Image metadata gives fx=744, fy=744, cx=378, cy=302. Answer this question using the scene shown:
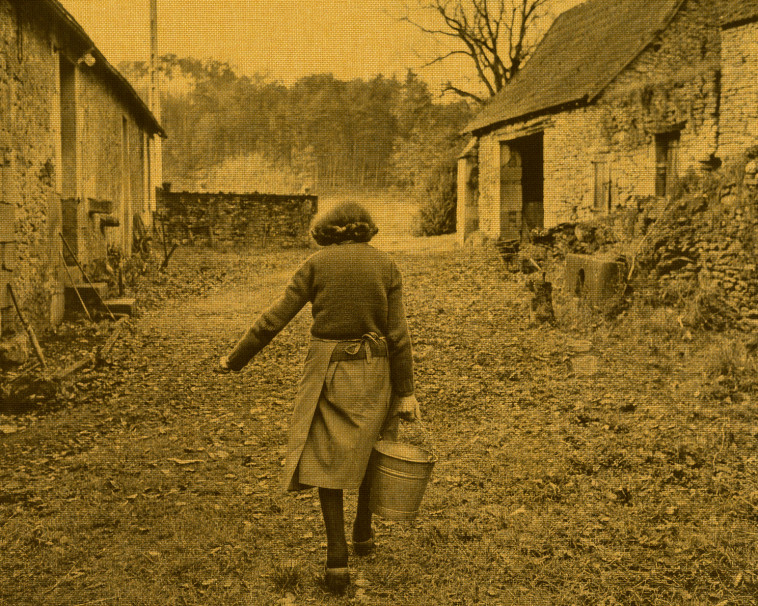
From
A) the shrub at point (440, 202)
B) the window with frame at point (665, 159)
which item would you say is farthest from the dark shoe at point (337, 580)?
the shrub at point (440, 202)

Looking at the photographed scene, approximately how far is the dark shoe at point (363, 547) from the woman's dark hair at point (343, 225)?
1631 millimetres

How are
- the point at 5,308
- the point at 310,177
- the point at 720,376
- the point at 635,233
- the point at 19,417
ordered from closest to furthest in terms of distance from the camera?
the point at 19,417, the point at 720,376, the point at 5,308, the point at 635,233, the point at 310,177

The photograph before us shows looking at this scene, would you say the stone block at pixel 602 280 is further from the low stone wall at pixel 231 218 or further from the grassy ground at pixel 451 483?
the low stone wall at pixel 231 218

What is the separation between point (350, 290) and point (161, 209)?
21.1 m

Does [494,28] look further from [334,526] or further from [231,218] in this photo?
[334,526]

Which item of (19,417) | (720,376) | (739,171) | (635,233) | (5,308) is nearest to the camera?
(19,417)

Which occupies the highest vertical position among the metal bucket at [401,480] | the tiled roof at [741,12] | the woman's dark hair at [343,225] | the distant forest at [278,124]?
the distant forest at [278,124]

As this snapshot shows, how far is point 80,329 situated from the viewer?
10.3 m

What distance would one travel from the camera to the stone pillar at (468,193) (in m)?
23.3

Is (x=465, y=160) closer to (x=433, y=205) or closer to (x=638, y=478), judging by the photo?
(x=433, y=205)

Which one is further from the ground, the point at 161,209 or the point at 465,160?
the point at 465,160

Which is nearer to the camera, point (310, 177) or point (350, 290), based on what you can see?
point (350, 290)

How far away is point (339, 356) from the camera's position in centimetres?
373

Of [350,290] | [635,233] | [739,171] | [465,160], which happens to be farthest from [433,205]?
[350,290]
